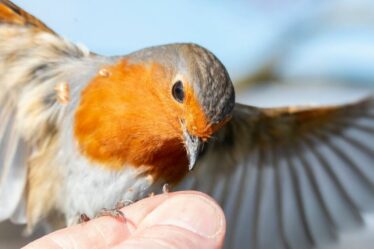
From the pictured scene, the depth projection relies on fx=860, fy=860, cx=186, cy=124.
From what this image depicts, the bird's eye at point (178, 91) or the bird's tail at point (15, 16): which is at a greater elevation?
the bird's tail at point (15, 16)

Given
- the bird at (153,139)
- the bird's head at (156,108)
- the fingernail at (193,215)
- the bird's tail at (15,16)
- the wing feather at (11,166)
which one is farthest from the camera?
the wing feather at (11,166)

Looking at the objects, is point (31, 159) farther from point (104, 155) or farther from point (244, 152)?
point (244, 152)

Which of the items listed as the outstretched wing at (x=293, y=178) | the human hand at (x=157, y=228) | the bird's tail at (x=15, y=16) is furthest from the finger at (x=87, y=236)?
the outstretched wing at (x=293, y=178)

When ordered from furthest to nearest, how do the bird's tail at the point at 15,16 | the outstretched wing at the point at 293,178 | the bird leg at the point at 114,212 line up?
the outstretched wing at the point at 293,178 < the bird's tail at the point at 15,16 < the bird leg at the point at 114,212

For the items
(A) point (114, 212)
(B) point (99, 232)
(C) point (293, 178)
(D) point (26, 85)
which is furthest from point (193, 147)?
(C) point (293, 178)

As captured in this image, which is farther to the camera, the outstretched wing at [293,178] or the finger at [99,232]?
the outstretched wing at [293,178]

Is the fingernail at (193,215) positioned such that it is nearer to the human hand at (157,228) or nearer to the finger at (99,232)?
the human hand at (157,228)
